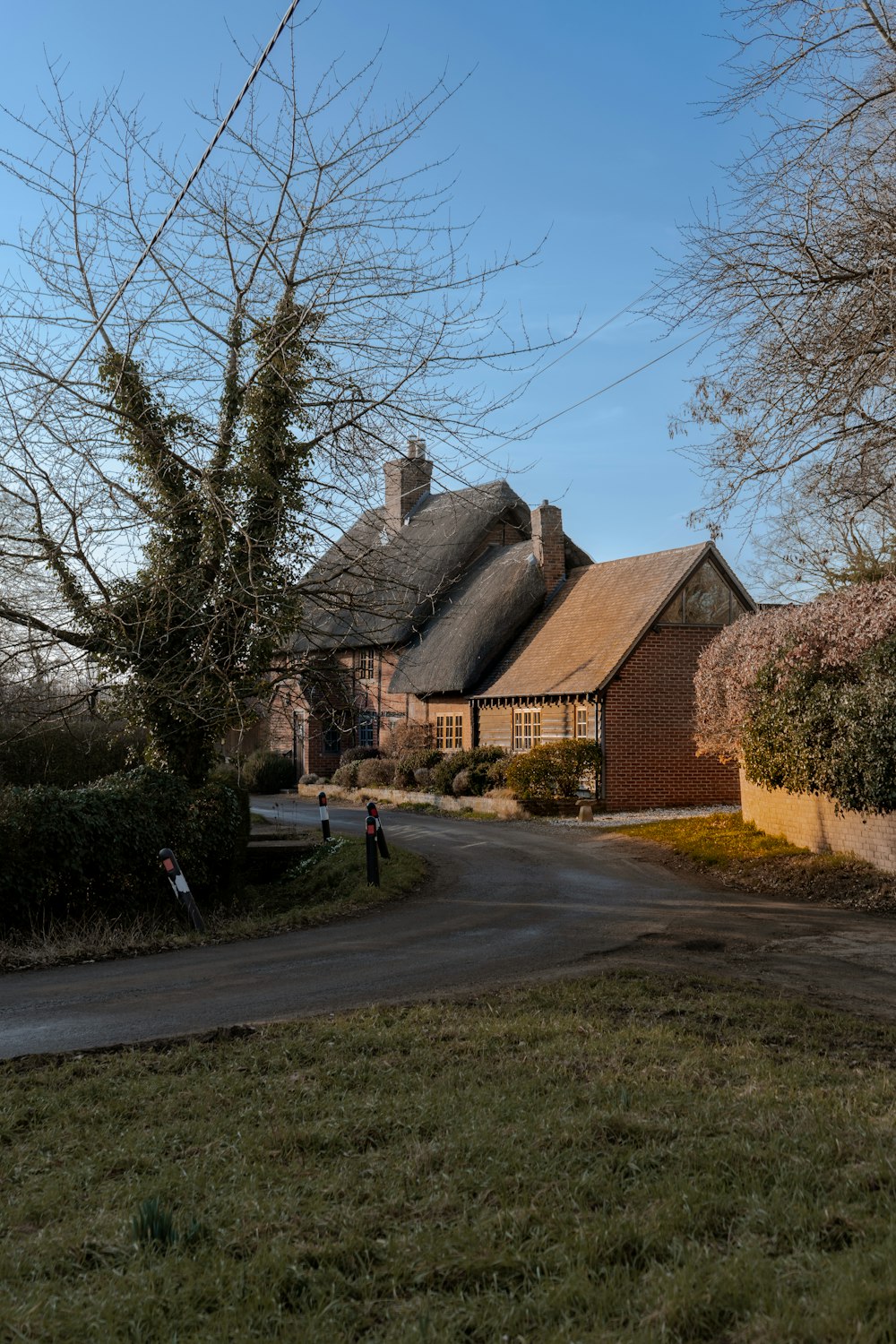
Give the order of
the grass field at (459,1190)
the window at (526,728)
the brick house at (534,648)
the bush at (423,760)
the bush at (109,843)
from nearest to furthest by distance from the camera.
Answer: the grass field at (459,1190) → the bush at (109,843) → the brick house at (534,648) → the window at (526,728) → the bush at (423,760)

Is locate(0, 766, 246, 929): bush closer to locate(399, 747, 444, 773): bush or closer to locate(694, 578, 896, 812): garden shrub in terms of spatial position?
locate(694, 578, 896, 812): garden shrub

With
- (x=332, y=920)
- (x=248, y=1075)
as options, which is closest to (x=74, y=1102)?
(x=248, y=1075)

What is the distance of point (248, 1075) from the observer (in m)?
6.02

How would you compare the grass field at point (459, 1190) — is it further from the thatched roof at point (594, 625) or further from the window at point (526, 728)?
the window at point (526, 728)

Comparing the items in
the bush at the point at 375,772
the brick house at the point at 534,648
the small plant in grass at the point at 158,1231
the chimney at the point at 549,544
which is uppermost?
the chimney at the point at 549,544

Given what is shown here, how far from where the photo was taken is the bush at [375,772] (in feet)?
111

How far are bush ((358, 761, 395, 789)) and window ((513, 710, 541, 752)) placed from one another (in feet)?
16.7

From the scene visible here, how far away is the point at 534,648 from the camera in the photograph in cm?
3050

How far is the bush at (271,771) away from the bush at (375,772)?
4302mm

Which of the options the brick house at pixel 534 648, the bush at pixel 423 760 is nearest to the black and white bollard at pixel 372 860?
the brick house at pixel 534 648

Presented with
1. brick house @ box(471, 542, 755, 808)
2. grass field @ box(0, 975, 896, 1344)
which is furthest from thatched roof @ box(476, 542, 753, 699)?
grass field @ box(0, 975, 896, 1344)

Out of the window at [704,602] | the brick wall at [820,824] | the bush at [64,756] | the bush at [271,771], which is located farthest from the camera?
the bush at [271,771]

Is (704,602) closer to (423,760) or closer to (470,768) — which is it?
(470,768)

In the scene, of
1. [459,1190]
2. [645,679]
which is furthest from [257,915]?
[645,679]
